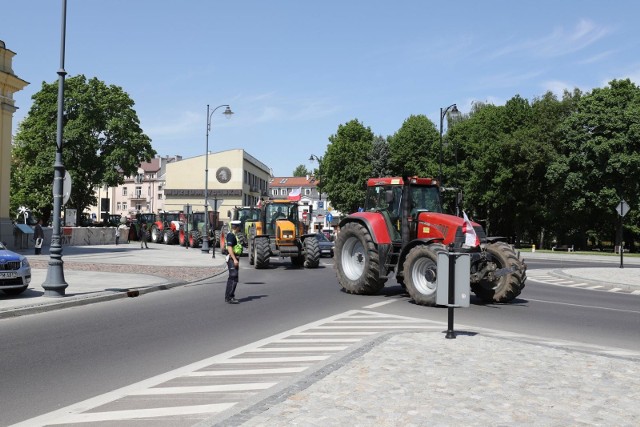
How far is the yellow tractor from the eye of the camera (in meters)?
23.9

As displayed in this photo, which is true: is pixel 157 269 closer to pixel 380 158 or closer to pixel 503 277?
pixel 503 277

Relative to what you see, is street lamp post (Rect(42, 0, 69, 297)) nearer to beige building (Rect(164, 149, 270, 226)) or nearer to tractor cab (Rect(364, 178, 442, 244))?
tractor cab (Rect(364, 178, 442, 244))

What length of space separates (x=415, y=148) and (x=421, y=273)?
181 ft

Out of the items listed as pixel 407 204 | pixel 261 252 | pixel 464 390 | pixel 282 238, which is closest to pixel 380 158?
pixel 282 238

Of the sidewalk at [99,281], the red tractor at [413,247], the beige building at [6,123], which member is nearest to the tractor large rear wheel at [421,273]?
the red tractor at [413,247]

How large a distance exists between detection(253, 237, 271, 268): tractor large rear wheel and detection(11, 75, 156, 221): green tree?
112 ft

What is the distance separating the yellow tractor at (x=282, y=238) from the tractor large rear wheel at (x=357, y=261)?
774cm

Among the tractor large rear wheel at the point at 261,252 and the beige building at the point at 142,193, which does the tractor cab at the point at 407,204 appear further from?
the beige building at the point at 142,193

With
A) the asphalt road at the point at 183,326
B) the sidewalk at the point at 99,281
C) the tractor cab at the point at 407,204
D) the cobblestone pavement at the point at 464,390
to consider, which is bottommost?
the asphalt road at the point at 183,326

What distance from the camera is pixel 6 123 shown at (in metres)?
30.3

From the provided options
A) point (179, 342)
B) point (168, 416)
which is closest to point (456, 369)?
point (168, 416)

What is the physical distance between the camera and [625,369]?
684cm

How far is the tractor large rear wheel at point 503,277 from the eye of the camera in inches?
529

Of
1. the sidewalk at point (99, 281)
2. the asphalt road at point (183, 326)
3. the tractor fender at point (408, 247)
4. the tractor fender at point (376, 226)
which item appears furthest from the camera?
the tractor fender at point (376, 226)
